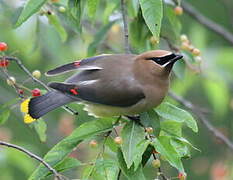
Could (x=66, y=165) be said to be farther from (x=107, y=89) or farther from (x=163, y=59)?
(x=163, y=59)

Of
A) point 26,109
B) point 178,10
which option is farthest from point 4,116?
point 178,10

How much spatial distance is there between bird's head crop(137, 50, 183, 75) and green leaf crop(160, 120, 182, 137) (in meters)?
0.45

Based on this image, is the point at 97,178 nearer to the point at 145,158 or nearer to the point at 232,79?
the point at 145,158

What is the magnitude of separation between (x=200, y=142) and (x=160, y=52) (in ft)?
15.1

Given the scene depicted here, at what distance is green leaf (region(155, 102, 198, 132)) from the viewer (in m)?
3.43

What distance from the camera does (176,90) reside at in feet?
18.0

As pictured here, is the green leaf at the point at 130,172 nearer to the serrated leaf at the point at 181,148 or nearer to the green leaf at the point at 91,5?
the serrated leaf at the point at 181,148

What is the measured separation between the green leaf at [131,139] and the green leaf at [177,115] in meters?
0.19

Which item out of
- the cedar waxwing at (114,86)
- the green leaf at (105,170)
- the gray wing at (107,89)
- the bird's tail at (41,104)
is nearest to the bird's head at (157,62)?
the cedar waxwing at (114,86)

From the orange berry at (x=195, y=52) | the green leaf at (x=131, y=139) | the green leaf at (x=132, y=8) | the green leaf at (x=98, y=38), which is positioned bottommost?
the orange berry at (x=195, y=52)

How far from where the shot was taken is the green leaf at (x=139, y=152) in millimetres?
3065

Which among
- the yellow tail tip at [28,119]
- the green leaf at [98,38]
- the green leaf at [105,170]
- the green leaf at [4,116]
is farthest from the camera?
the green leaf at [98,38]

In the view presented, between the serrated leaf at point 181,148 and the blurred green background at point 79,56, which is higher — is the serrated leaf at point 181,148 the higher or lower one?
the higher one

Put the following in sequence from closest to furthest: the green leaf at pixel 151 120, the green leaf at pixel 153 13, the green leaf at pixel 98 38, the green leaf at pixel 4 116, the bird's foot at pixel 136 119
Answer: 1. the green leaf at pixel 153 13
2. the green leaf at pixel 151 120
3. the bird's foot at pixel 136 119
4. the green leaf at pixel 4 116
5. the green leaf at pixel 98 38
